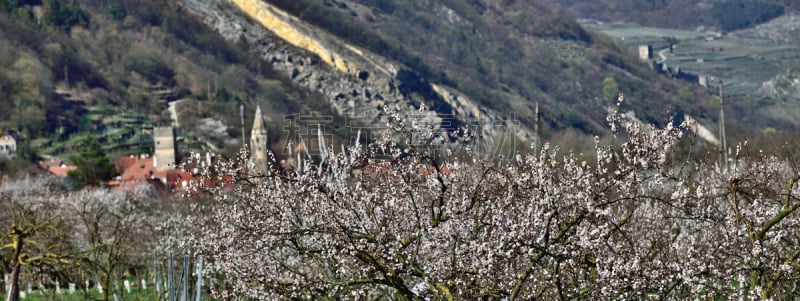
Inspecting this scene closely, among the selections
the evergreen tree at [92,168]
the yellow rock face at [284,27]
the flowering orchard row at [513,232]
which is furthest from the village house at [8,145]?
the flowering orchard row at [513,232]

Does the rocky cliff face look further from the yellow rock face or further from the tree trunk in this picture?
the tree trunk

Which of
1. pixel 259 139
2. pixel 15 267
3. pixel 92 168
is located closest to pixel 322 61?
pixel 92 168

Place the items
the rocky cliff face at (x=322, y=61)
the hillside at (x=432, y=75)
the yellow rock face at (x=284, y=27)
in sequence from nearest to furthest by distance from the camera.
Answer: the rocky cliff face at (x=322, y=61) → the hillside at (x=432, y=75) → the yellow rock face at (x=284, y=27)

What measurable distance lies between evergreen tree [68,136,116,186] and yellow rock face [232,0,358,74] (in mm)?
74014

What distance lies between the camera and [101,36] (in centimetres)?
16225

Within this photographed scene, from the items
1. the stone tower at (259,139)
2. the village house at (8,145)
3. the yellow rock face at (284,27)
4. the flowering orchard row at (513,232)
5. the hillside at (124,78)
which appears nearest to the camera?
the flowering orchard row at (513,232)

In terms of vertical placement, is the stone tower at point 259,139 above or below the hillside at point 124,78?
above

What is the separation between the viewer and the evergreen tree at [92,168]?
88688mm

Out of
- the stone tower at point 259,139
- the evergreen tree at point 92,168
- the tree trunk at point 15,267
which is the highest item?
the tree trunk at point 15,267

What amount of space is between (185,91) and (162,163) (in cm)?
4674

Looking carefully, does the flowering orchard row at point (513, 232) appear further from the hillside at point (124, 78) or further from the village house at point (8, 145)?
the village house at point (8, 145)

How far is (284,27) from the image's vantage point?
185 meters

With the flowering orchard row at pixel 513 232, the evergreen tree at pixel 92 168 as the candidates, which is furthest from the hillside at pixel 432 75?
the flowering orchard row at pixel 513 232

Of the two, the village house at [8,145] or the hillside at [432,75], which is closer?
the village house at [8,145]
